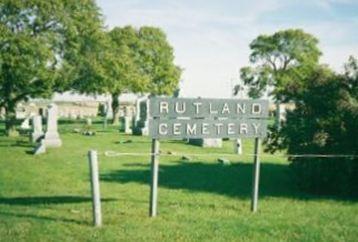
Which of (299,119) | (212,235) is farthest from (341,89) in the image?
(212,235)

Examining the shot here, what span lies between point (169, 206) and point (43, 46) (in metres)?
26.3

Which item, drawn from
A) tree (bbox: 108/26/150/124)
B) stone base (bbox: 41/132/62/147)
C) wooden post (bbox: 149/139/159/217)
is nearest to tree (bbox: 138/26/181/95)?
tree (bbox: 108/26/150/124)

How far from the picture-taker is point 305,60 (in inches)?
2680

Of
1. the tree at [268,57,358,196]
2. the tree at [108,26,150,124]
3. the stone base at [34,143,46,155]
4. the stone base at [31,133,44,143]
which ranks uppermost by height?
the tree at [108,26,150,124]

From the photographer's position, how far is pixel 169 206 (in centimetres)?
1142

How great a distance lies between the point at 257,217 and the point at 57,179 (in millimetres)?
7082

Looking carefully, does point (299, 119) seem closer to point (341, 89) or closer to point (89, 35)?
point (341, 89)

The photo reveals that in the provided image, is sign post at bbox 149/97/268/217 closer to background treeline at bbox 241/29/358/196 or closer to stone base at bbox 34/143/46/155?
background treeline at bbox 241/29/358/196

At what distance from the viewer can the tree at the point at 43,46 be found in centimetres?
3450

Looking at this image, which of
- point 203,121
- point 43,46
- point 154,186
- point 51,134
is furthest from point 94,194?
point 43,46

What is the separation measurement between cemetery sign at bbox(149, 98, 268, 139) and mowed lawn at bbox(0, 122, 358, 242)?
64.3 inches

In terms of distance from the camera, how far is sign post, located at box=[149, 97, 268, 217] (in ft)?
35.0

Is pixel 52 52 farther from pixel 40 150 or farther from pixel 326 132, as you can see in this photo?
pixel 326 132

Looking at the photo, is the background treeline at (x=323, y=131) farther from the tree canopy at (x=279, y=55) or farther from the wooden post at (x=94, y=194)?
the tree canopy at (x=279, y=55)
